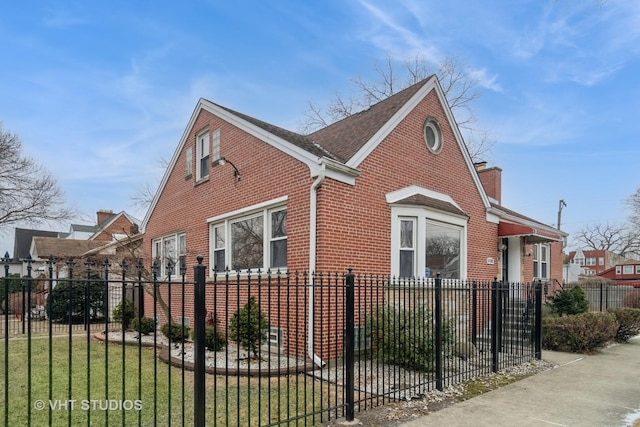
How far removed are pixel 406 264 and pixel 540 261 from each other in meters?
9.40

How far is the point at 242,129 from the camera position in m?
10.8

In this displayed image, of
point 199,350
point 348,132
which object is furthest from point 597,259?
point 199,350

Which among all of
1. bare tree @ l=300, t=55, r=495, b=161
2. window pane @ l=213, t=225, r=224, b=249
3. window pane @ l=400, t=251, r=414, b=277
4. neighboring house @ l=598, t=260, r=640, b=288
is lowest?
neighboring house @ l=598, t=260, r=640, b=288

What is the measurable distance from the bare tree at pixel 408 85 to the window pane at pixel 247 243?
15.3m

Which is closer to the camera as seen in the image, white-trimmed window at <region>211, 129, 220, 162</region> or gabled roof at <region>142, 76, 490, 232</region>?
gabled roof at <region>142, 76, 490, 232</region>

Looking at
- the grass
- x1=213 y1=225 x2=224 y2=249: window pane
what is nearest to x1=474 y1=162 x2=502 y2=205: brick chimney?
x1=213 y1=225 x2=224 y2=249: window pane

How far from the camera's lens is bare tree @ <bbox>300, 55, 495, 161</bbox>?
2459cm

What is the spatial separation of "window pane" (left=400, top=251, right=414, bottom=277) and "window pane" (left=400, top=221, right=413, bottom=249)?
16cm

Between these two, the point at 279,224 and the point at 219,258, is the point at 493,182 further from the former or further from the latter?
the point at 219,258

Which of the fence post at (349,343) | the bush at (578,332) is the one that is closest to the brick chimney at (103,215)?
the bush at (578,332)

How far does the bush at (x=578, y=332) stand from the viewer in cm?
1011

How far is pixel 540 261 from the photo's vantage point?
16547 mm

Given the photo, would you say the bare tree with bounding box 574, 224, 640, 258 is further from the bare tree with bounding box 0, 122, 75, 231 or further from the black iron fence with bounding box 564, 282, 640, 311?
the bare tree with bounding box 0, 122, 75, 231

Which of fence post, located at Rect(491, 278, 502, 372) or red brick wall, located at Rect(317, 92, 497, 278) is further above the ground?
red brick wall, located at Rect(317, 92, 497, 278)
